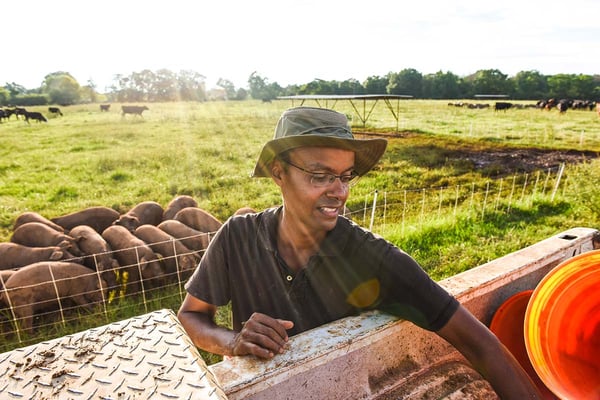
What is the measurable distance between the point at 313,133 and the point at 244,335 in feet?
2.95

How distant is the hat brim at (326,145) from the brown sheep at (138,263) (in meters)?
3.72

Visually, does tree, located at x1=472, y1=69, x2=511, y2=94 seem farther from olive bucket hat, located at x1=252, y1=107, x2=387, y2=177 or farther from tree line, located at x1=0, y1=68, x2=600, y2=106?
olive bucket hat, located at x1=252, y1=107, x2=387, y2=177

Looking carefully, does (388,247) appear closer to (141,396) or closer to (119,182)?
(141,396)

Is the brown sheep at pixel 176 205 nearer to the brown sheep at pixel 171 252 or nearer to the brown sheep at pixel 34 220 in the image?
the brown sheep at pixel 171 252

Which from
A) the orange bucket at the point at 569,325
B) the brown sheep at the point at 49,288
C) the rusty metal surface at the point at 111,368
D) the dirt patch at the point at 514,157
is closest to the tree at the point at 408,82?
the dirt patch at the point at 514,157

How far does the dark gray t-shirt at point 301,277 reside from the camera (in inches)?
78.2

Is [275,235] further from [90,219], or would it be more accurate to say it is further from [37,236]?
[90,219]

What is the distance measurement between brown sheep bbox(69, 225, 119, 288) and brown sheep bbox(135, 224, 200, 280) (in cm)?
54

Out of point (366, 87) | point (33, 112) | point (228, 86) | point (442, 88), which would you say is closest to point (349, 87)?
point (366, 87)

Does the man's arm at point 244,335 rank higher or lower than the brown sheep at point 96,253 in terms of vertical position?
higher

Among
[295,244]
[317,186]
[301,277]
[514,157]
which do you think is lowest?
[514,157]

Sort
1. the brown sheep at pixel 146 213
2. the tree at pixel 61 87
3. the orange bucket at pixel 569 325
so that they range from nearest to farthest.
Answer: the orange bucket at pixel 569 325 → the brown sheep at pixel 146 213 → the tree at pixel 61 87

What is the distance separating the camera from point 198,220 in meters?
6.82

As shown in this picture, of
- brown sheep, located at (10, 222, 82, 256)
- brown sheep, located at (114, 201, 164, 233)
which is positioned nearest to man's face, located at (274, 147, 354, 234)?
brown sheep, located at (10, 222, 82, 256)
